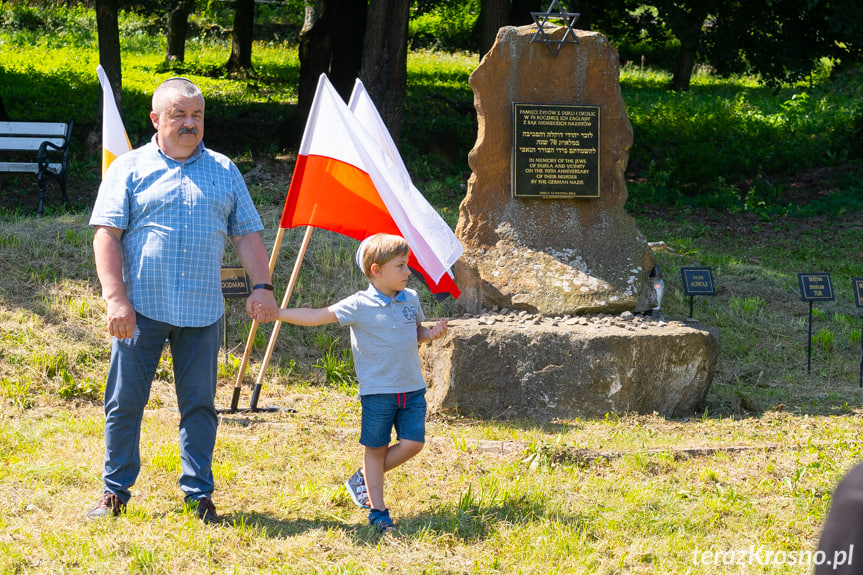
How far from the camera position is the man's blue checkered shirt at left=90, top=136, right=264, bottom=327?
365 centimetres

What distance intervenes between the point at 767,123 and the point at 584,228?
1178 centimetres

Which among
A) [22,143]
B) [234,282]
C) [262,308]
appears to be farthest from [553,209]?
[22,143]

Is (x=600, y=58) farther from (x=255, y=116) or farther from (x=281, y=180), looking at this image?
(x=255, y=116)

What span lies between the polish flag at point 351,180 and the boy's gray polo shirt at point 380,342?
0.95 m

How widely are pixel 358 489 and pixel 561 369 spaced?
2.20 m

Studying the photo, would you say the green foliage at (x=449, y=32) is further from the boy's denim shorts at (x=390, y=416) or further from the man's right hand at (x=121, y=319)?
the man's right hand at (x=121, y=319)

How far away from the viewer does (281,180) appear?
11.3 m

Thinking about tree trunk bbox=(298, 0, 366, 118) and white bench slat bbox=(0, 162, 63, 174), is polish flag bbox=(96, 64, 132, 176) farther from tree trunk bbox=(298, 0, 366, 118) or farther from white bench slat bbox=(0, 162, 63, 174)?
tree trunk bbox=(298, 0, 366, 118)

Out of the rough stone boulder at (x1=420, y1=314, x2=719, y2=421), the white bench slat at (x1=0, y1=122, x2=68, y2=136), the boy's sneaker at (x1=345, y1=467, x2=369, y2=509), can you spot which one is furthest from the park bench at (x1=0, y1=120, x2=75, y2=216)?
the boy's sneaker at (x1=345, y1=467, x2=369, y2=509)

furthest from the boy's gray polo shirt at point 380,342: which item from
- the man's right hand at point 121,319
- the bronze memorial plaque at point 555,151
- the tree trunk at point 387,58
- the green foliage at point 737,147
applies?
the green foliage at point 737,147

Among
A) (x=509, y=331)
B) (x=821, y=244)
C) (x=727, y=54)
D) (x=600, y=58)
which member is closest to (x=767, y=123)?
(x=727, y=54)

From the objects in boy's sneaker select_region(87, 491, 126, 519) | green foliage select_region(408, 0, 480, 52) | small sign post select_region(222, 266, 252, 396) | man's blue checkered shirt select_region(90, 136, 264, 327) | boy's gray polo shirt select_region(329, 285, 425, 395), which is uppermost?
green foliage select_region(408, 0, 480, 52)

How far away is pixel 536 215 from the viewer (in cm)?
662

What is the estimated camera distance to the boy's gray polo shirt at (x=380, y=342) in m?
3.76
